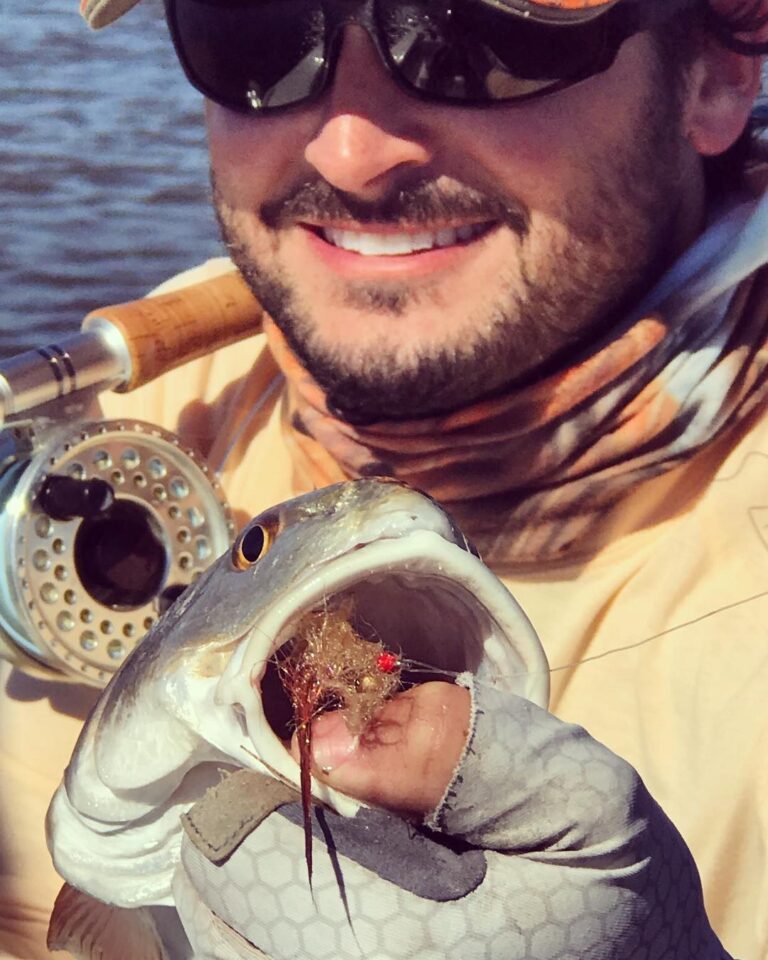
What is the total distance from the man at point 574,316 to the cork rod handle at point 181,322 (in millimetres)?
281

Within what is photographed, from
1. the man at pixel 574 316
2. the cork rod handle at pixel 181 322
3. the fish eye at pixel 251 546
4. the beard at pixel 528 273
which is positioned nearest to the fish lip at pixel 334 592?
the fish eye at pixel 251 546

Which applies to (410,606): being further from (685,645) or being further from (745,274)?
(745,274)

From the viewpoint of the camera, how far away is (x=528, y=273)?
5.40 feet

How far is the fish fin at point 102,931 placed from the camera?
4.22 feet

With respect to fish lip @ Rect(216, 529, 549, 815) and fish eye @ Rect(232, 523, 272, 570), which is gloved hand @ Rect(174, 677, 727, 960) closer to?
fish lip @ Rect(216, 529, 549, 815)

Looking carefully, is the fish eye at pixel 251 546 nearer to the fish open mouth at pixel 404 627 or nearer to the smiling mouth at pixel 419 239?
the fish open mouth at pixel 404 627

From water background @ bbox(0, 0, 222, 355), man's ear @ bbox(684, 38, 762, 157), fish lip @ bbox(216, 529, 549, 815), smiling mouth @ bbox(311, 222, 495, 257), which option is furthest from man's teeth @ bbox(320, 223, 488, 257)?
water background @ bbox(0, 0, 222, 355)

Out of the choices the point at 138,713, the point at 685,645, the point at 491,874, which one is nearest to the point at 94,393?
the point at 138,713

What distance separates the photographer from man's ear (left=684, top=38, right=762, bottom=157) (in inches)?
65.1

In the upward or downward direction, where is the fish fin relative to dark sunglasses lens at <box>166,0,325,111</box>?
downward

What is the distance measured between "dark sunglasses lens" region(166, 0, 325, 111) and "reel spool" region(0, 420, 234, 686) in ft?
1.75

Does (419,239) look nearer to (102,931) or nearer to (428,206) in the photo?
(428,206)

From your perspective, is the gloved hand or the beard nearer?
the gloved hand

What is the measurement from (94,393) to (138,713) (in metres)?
0.84
